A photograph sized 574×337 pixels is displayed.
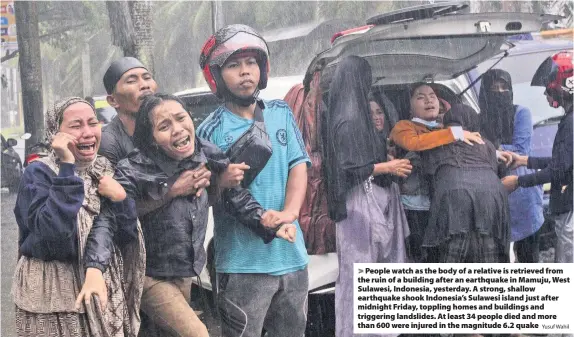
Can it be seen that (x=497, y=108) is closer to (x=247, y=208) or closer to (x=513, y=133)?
(x=513, y=133)

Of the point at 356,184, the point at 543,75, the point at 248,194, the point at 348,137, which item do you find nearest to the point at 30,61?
the point at 248,194

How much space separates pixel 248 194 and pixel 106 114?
2.77 ft

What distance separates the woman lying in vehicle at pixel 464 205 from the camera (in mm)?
5000

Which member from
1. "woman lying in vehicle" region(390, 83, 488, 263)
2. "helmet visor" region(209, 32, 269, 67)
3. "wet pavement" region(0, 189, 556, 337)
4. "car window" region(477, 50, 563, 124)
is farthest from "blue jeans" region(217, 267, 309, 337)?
"car window" region(477, 50, 563, 124)

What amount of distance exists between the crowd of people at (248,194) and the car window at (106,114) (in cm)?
4

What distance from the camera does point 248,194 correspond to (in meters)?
4.64

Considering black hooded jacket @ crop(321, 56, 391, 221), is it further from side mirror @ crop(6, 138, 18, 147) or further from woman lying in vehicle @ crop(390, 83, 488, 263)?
side mirror @ crop(6, 138, 18, 147)

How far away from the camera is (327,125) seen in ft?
16.3

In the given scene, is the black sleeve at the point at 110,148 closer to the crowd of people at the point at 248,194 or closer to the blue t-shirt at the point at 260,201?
the crowd of people at the point at 248,194

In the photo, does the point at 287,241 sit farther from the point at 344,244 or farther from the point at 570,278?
the point at 570,278

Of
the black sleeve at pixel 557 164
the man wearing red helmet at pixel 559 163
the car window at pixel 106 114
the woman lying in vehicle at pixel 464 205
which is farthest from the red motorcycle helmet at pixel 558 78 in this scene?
the car window at pixel 106 114

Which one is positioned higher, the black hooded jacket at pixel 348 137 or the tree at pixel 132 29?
the tree at pixel 132 29

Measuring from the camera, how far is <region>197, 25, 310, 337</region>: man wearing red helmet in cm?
466

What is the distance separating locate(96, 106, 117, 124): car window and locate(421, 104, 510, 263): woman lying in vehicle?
5.66 feet
